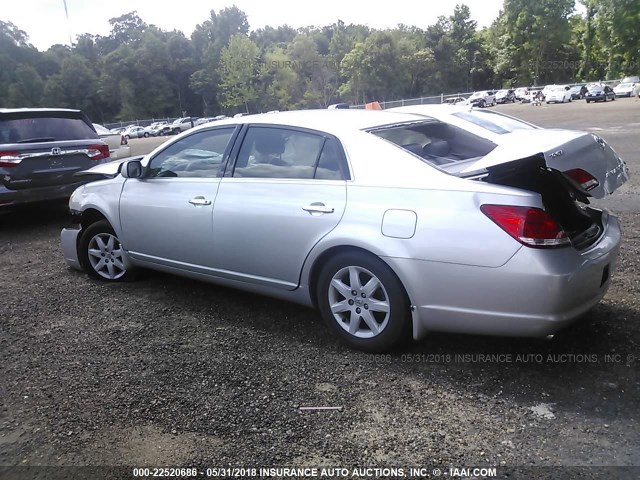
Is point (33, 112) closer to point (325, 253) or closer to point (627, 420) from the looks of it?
point (325, 253)

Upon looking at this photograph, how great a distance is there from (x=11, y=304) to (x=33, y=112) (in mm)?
3877

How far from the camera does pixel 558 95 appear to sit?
1973 inches

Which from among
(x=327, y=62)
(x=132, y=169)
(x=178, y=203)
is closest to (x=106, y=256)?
(x=132, y=169)

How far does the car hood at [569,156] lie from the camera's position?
3.12m

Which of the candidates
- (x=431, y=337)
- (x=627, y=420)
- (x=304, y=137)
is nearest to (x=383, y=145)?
(x=304, y=137)

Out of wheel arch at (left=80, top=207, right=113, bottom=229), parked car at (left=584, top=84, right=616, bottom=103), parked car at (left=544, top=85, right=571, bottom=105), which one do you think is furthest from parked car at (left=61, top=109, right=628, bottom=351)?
parked car at (left=544, top=85, right=571, bottom=105)

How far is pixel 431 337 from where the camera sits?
148 inches

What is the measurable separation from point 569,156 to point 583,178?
0.75 feet

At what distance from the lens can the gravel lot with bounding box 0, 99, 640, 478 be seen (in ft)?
8.57

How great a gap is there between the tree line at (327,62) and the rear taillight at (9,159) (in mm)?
56133

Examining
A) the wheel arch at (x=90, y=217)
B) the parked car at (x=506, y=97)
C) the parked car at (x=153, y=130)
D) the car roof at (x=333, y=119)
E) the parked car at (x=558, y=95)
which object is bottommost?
the parked car at (x=153, y=130)

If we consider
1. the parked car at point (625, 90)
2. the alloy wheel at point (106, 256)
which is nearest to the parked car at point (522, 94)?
the parked car at point (625, 90)

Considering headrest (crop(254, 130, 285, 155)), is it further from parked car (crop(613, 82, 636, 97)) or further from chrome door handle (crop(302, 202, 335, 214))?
parked car (crop(613, 82, 636, 97))

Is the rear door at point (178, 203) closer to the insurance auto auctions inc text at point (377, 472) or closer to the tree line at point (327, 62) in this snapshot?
the insurance auto auctions inc text at point (377, 472)
